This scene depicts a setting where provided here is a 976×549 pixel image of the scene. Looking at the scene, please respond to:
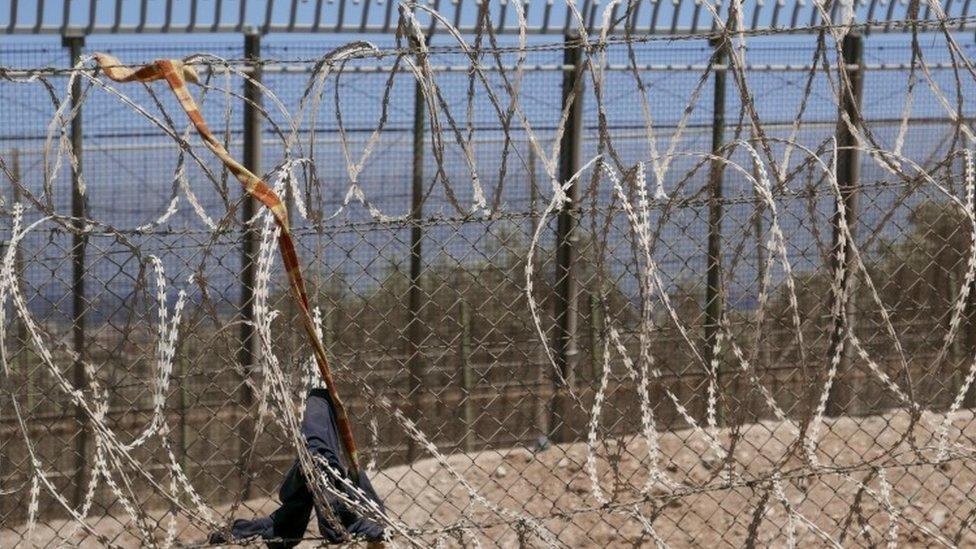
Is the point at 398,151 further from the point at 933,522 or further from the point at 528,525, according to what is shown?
the point at 528,525

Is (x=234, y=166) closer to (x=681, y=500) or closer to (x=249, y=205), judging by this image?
(x=249, y=205)

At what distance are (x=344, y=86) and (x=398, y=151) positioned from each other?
0.53m

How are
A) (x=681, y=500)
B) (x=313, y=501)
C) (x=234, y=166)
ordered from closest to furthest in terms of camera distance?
(x=234, y=166) → (x=313, y=501) → (x=681, y=500)

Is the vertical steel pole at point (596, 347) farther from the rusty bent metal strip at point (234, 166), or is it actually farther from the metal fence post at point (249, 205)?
the rusty bent metal strip at point (234, 166)

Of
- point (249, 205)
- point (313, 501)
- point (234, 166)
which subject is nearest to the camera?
point (234, 166)

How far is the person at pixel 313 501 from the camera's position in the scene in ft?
11.6

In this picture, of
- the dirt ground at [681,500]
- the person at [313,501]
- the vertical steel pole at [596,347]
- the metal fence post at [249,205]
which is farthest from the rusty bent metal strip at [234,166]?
the vertical steel pole at [596,347]

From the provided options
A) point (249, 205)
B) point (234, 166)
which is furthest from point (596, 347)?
point (234, 166)

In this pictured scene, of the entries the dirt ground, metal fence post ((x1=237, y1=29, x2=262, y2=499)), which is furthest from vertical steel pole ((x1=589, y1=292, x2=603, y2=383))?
metal fence post ((x1=237, y1=29, x2=262, y2=499))

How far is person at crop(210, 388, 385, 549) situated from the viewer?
3549 mm

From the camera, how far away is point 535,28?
7.12 m

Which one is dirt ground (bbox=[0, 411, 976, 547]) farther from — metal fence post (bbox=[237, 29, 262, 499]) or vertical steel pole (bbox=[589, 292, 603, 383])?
metal fence post (bbox=[237, 29, 262, 499])

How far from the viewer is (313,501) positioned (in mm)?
3574

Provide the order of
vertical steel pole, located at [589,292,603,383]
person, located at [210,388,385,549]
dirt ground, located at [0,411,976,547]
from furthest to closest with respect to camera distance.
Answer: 1. vertical steel pole, located at [589,292,603,383]
2. dirt ground, located at [0,411,976,547]
3. person, located at [210,388,385,549]
